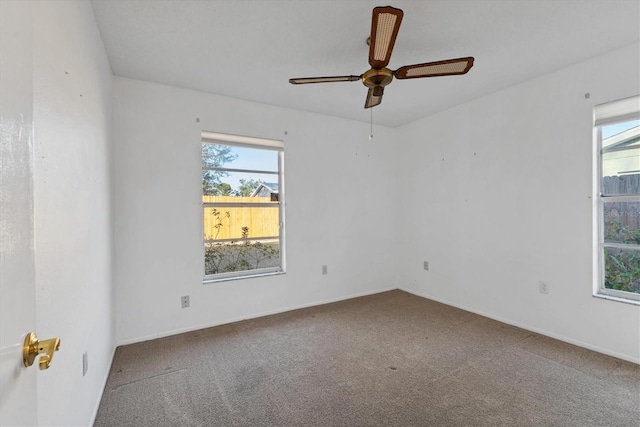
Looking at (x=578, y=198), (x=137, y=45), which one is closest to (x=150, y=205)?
(x=137, y=45)

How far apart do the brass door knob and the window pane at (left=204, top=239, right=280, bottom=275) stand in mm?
2839

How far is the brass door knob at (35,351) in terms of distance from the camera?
2.05 feet

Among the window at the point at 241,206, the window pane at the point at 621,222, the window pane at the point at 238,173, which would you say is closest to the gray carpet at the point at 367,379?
the window at the point at 241,206

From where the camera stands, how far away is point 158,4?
195 centimetres

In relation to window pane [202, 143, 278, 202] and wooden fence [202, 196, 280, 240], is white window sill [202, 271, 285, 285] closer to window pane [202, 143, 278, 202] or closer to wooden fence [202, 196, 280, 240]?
wooden fence [202, 196, 280, 240]

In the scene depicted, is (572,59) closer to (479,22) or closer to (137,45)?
(479,22)

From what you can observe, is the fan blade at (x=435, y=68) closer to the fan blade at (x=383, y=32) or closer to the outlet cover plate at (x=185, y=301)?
the fan blade at (x=383, y=32)

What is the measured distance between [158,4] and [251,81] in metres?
1.16

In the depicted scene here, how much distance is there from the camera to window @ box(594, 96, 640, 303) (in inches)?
102

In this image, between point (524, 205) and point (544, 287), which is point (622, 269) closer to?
point (544, 287)

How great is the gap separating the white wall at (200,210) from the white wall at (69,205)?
69 cm

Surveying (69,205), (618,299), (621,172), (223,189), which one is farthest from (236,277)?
(621,172)

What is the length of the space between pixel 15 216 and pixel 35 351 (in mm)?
295

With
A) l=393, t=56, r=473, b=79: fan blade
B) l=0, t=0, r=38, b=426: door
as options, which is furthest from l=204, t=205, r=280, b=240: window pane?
l=0, t=0, r=38, b=426: door
